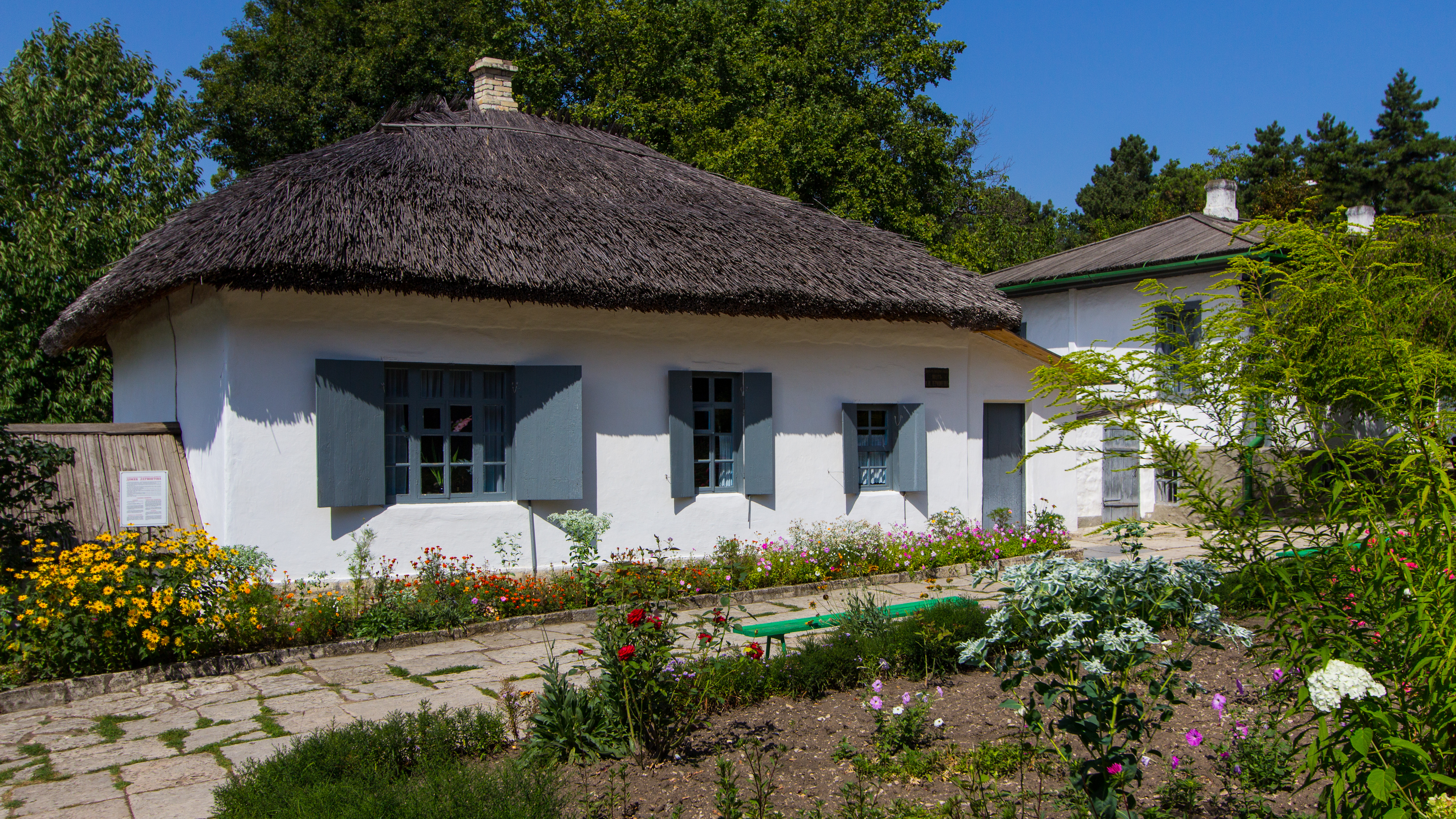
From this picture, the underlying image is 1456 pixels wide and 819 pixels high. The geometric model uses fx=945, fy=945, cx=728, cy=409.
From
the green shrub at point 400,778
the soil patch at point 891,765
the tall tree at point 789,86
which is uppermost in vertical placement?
the tall tree at point 789,86

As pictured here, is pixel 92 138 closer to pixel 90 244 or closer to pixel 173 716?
pixel 90 244

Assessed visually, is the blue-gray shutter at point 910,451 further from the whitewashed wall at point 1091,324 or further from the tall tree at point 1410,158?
the tall tree at point 1410,158

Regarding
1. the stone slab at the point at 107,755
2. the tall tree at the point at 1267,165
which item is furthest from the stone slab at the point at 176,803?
the tall tree at the point at 1267,165

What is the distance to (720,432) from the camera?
387 inches

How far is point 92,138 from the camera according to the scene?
48.6ft

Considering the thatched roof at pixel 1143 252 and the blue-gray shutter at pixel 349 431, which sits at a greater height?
the thatched roof at pixel 1143 252

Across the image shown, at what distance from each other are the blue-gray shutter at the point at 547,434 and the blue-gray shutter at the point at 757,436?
187cm

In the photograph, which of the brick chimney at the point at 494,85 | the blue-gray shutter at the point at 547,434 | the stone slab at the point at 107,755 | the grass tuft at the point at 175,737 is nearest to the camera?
the stone slab at the point at 107,755

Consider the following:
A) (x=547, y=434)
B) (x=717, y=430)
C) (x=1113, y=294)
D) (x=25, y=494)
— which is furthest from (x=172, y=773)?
(x=1113, y=294)

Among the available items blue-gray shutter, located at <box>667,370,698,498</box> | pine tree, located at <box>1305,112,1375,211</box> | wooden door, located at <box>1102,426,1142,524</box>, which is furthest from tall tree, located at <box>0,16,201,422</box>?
pine tree, located at <box>1305,112,1375,211</box>

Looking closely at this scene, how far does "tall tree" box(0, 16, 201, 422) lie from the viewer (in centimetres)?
1298

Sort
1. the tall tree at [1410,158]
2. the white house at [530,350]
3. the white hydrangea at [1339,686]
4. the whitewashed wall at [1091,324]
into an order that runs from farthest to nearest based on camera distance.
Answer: the tall tree at [1410,158] → the whitewashed wall at [1091,324] → the white house at [530,350] → the white hydrangea at [1339,686]

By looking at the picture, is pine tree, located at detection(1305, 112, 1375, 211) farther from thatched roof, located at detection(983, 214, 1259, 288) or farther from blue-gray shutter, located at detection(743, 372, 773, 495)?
blue-gray shutter, located at detection(743, 372, 773, 495)

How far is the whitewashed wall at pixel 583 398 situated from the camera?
7633mm
